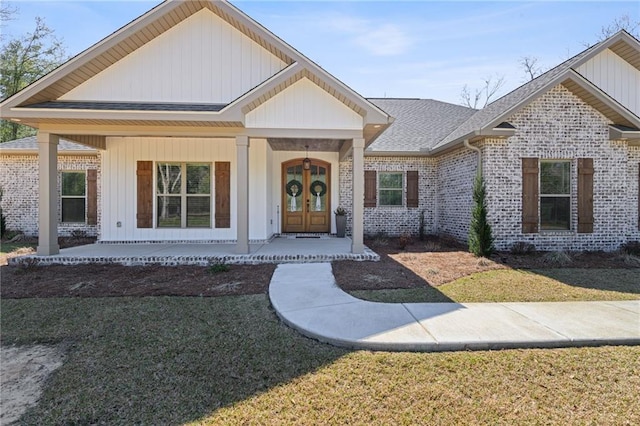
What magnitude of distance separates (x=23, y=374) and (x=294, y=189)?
8.92 metres

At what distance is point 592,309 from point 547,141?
5927 mm

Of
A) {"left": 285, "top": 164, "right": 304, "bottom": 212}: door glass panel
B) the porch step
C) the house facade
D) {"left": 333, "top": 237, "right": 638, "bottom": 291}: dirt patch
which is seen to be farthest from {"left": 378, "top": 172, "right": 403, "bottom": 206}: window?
{"left": 285, "top": 164, "right": 304, "bottom": 212}: door glass panel

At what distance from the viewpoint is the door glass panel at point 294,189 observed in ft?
37.5

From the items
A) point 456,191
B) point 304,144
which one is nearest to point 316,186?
point 304,144

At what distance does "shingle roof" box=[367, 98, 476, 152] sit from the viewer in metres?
12.2

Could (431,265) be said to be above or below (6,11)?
below

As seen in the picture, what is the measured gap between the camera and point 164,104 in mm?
7531

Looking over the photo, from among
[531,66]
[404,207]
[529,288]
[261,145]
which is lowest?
[529,288]

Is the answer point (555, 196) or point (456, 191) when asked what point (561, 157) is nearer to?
point (555, 196)

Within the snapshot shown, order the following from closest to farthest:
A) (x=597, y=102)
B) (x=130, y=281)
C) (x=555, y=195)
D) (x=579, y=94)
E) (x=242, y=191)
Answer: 1. (x=130, y=281)
2. (x=242, y=191)
3. (x=597, y=102)
4. (x=579, y=94)
5. (x=555, y=195)

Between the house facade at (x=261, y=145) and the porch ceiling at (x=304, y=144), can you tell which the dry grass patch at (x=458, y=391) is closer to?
the house facade at (x=261, y=145)

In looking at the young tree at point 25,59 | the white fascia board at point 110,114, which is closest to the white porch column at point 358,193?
the white fascia board at point 110,114

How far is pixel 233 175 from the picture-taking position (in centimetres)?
927

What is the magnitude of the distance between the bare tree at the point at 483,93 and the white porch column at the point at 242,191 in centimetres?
2288
